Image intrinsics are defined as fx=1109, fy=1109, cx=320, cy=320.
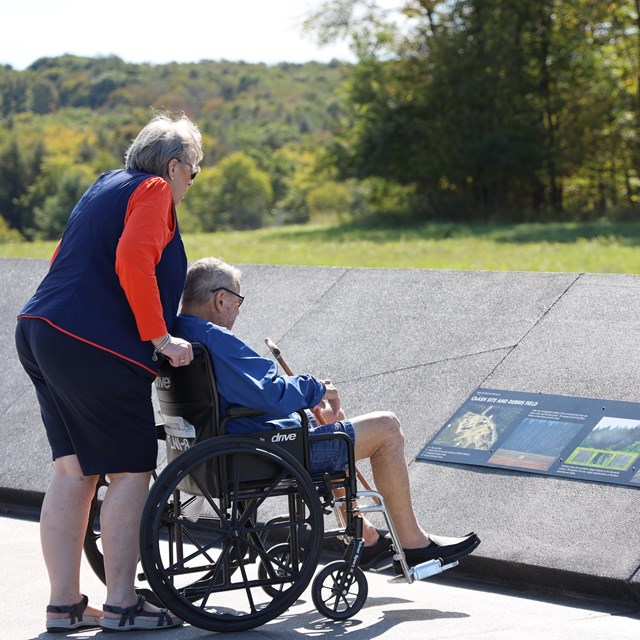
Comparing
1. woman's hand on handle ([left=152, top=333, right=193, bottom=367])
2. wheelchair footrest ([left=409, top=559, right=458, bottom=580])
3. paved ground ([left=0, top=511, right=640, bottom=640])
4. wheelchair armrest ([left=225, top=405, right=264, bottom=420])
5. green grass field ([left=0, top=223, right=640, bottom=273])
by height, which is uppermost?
woman's hand on handle ([left=152, top=333, right=193, bottom=367])

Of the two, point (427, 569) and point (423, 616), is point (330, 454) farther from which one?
point (423, 616)

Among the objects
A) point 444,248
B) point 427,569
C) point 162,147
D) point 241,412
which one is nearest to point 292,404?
point 241,412

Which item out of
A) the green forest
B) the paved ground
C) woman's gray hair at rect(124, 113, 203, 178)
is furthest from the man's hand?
the green forest

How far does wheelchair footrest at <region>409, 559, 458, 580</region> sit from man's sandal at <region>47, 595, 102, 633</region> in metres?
1.05

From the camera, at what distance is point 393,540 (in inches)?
147

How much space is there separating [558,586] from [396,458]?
815 mm

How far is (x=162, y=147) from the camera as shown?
359cm

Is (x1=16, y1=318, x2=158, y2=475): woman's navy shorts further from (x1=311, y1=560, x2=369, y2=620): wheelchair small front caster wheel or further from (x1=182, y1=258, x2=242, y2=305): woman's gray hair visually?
(x1=311, y1=560, x2=369, y2=620): wheelchair small front caster wheel

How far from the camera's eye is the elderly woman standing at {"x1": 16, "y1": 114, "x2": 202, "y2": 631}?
11.3 ft

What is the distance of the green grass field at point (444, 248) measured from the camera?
11430 mm

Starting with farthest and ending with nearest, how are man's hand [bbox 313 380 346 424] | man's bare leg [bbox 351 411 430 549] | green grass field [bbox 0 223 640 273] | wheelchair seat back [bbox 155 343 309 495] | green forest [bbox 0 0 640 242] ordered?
green forest [bbox 0 0 640 242]
green grass field [bbox 0 223 640 273]
man's hand [bbox 313 380 346 424]
man's bare leg [bbox 351 411 430 549]
wheelchair seat back [bbox 155 343 309 495]

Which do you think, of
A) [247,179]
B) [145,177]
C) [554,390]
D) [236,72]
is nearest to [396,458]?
[145,177]

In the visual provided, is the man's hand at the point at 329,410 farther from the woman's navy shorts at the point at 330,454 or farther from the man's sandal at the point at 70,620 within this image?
the man's sandal at the point at 70,620

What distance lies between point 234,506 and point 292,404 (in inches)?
14.4
